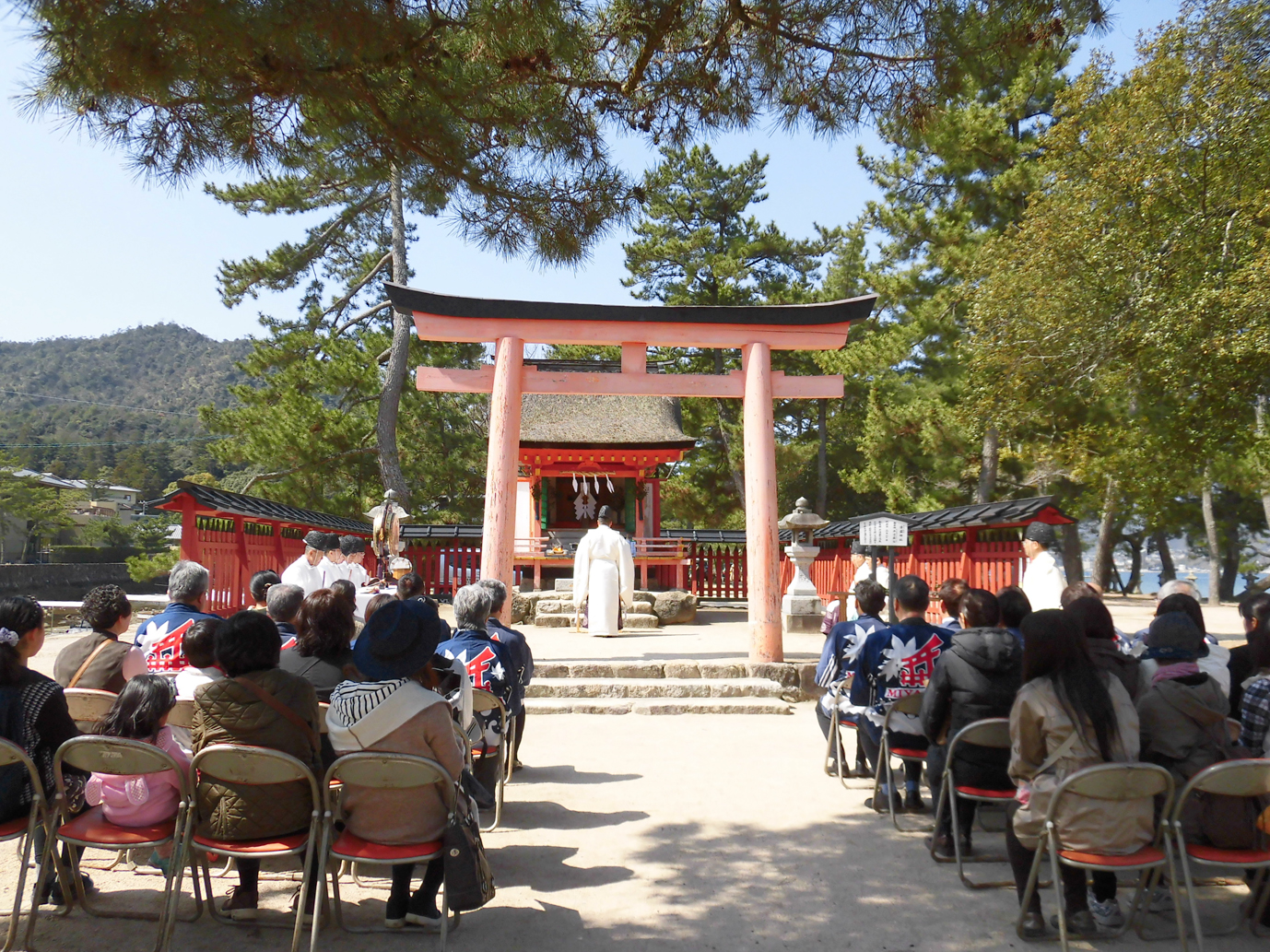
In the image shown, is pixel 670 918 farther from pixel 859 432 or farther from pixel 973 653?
pixel 859 432

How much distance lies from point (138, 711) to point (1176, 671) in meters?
3.89

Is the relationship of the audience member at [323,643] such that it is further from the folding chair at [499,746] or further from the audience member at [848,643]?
the audience member at [848,643]

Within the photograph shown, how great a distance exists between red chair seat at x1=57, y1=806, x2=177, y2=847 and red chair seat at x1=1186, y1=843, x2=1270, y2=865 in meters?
3.68

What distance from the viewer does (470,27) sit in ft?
13.9

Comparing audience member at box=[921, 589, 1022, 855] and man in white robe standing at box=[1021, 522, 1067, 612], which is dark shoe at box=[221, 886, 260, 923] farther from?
man in white robe standing at box=[1021, 522, 1067, 612]

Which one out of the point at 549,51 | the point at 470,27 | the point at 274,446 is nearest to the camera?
the point at 470,27

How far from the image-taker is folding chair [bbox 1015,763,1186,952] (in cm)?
285

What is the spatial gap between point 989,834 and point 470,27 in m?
4.87

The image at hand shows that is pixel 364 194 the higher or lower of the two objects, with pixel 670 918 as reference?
higher

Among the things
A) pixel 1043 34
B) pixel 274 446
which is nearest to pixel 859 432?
pixel 274 446

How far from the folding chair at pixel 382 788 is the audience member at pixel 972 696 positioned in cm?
222

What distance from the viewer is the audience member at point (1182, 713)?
10.6ft

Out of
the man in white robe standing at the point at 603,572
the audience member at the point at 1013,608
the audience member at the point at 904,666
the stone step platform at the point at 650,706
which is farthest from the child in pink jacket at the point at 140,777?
the man in white robe standing at the point at 603,572

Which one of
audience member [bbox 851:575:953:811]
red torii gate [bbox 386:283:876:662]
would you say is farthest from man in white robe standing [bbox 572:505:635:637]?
audience member [bbox 851:575:953:811]
